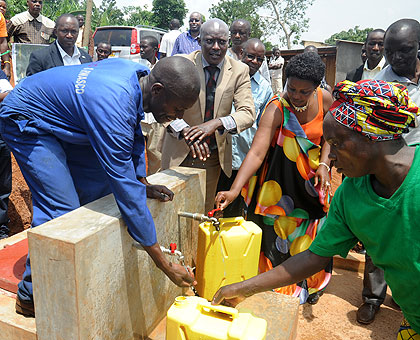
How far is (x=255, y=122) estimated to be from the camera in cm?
416

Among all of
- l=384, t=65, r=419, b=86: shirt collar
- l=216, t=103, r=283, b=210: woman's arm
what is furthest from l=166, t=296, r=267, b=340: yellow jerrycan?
l=384, t=65, r=419, b=86: shirt collar

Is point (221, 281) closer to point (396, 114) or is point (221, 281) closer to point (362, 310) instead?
point (362, 310)

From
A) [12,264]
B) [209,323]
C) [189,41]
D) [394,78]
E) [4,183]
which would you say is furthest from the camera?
[189,41]

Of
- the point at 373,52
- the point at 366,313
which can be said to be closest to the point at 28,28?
the point at 373,52

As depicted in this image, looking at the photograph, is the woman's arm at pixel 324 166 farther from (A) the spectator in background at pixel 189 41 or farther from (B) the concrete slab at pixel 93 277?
(A) the spectator in background at pixel 189 41

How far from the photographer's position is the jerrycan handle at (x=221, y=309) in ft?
5.62

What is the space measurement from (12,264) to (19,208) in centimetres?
223

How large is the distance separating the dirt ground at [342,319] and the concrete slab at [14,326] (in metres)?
1.73

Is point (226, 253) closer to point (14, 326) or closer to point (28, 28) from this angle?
point (14, 326)

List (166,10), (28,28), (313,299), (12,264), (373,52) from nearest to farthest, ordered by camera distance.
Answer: (12,264), (313,299), (373,52), (28,28), (166,10)

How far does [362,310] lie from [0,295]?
2.50m

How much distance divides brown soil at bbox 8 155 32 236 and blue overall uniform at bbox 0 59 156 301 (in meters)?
2.46

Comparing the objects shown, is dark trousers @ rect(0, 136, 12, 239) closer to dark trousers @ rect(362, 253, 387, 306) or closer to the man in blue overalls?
the man in blue overalls

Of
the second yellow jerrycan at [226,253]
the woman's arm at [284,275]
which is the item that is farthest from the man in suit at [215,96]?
the woman's arm at [284,275]
